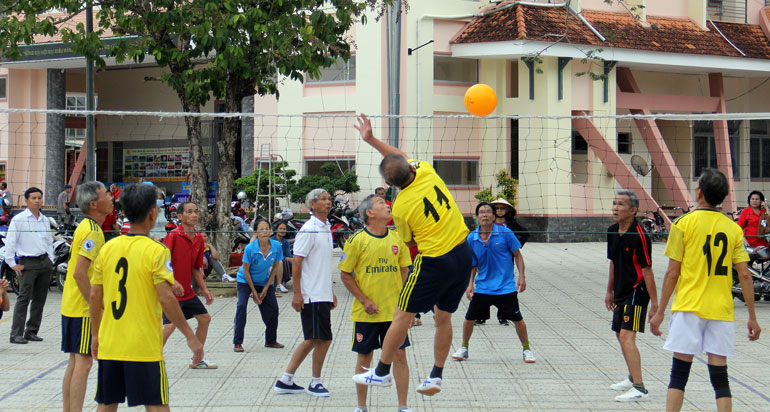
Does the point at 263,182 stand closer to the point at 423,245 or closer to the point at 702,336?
the point at 423,245

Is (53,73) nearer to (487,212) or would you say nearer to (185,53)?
(185,53)

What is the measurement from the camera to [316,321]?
679 cm

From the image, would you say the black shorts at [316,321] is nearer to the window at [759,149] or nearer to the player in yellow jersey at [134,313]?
the player in yellow jersey at [134,313]

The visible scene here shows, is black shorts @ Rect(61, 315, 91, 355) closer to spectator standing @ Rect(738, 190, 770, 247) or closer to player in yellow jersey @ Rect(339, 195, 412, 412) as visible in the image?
player in yellow jersey @ Rect(339, 195, 412, 412)

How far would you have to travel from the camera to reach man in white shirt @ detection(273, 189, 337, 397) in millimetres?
6796

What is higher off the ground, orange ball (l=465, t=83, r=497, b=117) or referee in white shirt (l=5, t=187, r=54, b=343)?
orange ball (l=465, t=83, r=497, b=117)

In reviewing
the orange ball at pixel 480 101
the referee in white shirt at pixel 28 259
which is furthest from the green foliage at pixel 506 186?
the referee in white shirt at pixel 28 259

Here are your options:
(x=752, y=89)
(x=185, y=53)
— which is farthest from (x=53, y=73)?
(x=752, y=89)

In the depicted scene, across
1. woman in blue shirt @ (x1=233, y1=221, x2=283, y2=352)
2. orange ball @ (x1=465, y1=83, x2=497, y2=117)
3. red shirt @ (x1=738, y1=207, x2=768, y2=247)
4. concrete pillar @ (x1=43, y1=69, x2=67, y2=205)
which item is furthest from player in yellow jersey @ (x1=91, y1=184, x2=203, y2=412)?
concrete pillar @ (x1=43, y1=69, x2=67, y2=205)

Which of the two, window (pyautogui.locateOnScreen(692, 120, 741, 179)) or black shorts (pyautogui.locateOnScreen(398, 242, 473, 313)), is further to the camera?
window (pyautogui.locateOnScreen(692, 120, 741, 179))

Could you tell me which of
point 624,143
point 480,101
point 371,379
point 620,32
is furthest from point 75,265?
point 624,143

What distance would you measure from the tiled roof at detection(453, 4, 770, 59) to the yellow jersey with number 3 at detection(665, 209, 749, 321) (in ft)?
55.5

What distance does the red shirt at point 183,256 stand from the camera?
7.49 m

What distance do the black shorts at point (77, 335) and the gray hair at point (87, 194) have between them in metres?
0.79
